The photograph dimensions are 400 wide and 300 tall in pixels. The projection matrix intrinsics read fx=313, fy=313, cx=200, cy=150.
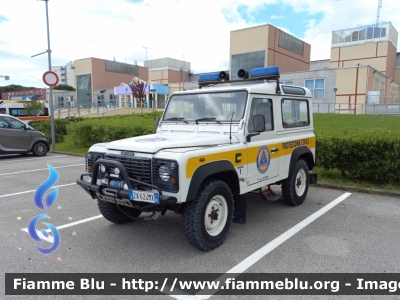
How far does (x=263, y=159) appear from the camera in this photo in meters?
4.72

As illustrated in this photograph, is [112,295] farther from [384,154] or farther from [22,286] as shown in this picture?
[384,154]

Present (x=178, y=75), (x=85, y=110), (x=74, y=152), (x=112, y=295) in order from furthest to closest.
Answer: (x=178, y=75) → (x=85, y=110) → (x=74, y=152) → (x=112, y=295)

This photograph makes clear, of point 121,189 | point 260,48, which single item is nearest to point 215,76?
point 121,189

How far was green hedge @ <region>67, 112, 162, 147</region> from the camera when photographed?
11.1 meters

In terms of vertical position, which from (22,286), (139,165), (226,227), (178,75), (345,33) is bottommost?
(22,286)

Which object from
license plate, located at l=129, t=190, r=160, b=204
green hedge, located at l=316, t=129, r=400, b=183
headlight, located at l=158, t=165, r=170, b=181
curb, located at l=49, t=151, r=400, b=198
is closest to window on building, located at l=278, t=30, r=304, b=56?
green hedge, located at l=316, t=129, r=400, b=183

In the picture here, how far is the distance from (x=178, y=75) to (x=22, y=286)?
62890 millimetres

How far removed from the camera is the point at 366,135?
22.9 feet

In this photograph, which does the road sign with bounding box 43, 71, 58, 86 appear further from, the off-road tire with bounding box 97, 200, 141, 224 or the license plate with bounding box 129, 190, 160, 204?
the license plate with bounding box 129, 190, 160, 204

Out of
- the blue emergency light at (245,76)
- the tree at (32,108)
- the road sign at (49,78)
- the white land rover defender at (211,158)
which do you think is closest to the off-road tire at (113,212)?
the white land rover defender at (211,158)

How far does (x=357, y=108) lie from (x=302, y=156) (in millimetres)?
27714

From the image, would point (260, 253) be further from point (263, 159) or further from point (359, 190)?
point (359, 190)

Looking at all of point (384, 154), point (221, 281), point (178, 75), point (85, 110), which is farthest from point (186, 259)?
point (178, 75)

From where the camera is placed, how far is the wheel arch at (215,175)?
3.51 metres
